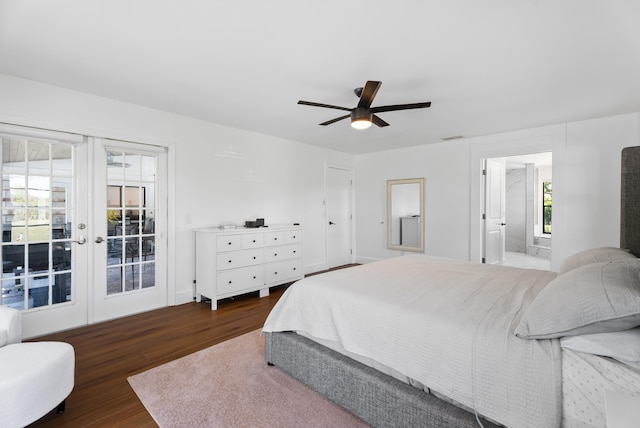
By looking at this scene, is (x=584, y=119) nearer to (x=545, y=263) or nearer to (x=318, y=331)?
(x=545, y=263)

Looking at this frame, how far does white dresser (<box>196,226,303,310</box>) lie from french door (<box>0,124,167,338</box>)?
509 millimetres

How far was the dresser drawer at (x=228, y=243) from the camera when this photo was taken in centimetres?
359

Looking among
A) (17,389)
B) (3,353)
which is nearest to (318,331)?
(17,389)

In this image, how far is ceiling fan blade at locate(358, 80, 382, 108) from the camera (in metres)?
2.21

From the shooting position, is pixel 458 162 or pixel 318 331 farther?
pixel 458 162

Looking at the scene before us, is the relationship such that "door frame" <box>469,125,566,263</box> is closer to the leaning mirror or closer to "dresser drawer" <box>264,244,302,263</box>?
the leaning mirror

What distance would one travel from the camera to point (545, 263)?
612cm

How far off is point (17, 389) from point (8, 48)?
2396 mm

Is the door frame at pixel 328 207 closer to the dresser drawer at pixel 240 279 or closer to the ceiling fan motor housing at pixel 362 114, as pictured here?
the dresser drawer at pixel 240 279

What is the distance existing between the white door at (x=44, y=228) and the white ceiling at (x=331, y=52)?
0.66m

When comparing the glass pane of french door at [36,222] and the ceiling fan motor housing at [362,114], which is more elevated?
the ceiling fan motor housing at [362,114]

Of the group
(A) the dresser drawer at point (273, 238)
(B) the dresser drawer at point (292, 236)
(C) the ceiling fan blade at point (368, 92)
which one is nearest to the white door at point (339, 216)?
(B) the dresser drawer at point (292, 236)

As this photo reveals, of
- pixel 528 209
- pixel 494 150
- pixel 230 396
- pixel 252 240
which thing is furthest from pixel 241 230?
pixel 528 209

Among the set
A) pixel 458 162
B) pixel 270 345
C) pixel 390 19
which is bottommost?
pixel 270 345
